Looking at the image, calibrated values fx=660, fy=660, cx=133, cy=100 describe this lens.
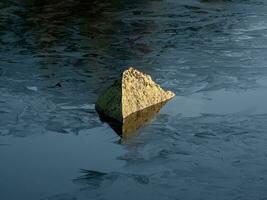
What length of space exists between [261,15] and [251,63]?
5.26 m

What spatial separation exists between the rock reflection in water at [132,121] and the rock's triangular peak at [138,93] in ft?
0.39

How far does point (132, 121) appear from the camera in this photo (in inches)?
477

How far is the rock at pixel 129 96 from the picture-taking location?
12.3 meters

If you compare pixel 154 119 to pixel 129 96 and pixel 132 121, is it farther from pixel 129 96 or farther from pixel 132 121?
pixel 129 96

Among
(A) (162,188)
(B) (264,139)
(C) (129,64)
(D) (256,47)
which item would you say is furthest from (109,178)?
(D) (256,47)

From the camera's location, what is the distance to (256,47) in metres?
16.6

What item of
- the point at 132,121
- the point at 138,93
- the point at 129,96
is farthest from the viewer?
the point at 138,93

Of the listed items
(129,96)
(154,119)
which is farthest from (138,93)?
(154,119)

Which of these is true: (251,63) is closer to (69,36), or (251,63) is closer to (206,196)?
Answer: (69,36)

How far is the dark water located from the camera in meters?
9.68

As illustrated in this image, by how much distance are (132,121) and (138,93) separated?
0.86 metres

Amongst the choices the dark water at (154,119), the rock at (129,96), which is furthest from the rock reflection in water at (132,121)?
the dark water at (154,119)

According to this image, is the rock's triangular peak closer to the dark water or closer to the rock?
the rock

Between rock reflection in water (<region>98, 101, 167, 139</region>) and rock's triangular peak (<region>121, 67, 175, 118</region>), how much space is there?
118 mm
